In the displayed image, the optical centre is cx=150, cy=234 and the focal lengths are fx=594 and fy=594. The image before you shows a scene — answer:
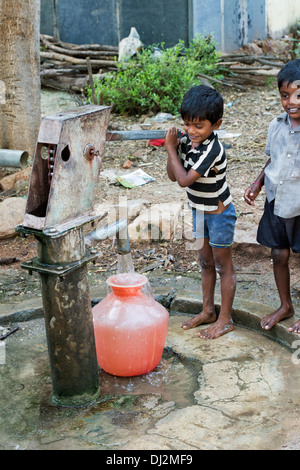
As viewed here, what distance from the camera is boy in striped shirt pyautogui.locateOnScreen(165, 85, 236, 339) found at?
2809mm

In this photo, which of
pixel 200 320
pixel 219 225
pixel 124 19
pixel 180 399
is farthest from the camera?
pixel 124 19

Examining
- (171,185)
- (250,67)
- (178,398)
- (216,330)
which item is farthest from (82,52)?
(178,398)

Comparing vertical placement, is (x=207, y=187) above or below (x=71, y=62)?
below

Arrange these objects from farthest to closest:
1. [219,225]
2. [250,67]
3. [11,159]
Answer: [250,67]
[11,159]
[219,225]

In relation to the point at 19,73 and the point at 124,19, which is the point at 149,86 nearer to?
the point at 19,73

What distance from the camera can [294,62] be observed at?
9.12 feet

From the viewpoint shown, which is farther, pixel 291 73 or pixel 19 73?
pixel 19 73

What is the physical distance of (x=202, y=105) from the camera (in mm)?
2770

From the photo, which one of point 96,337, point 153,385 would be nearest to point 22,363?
point 96,337

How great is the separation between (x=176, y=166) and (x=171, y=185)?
249 cm

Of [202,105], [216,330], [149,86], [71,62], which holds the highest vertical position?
[71,62]

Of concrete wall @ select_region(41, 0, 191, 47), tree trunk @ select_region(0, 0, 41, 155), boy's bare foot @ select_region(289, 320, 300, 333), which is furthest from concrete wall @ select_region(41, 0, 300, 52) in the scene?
boy's bare foot @ select_region(289, 320, 300, 333)

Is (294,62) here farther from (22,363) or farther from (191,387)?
(22,363)

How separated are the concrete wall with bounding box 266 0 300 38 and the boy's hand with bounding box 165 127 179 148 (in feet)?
32.6
